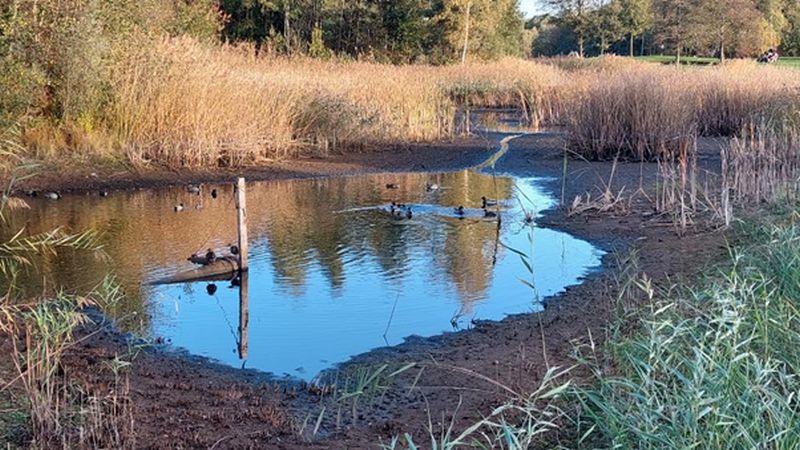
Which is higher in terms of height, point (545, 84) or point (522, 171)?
point (545, 84)

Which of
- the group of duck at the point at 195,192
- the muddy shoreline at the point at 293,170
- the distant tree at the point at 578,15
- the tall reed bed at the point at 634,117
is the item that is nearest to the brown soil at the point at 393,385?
the group of duck at the point at 195,192

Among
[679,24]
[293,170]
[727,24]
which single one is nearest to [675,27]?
[679,24]

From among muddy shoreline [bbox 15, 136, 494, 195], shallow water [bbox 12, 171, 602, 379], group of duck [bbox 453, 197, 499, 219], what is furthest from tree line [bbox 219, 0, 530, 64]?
group of duck [bbox 453, 197, 499, 219]

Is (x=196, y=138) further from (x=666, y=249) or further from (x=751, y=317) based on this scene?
(x=751, y=317)

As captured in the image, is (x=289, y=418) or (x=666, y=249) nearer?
(x=289, y=418)

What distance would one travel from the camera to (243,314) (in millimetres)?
6645

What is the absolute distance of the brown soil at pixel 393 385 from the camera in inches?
166

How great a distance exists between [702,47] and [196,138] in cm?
3382

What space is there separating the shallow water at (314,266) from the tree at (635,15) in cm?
4512

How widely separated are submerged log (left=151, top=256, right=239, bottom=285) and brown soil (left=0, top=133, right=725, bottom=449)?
160cm

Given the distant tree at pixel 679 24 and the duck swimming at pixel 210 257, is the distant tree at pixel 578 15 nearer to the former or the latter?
the distant tree at pixel 679 24

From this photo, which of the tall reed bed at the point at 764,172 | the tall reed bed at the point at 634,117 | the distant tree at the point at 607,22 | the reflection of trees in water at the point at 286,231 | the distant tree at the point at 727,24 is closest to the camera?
the reflection of trees in water at the point at 286,231

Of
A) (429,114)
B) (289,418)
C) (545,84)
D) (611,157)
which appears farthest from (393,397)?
(545,84)

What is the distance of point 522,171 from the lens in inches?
576
